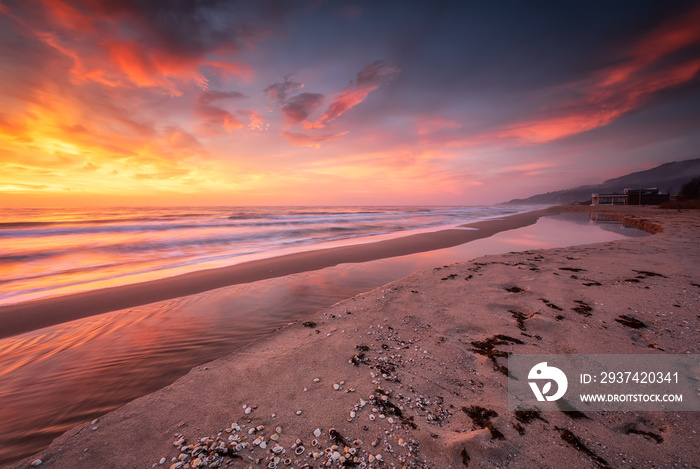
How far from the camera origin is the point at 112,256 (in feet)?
42.5

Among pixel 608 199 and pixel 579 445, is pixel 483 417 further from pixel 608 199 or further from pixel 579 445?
pixel 608 199

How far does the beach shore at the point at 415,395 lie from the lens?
7.19ft

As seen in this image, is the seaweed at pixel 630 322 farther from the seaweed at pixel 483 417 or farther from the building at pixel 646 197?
the building at pixel 646 197

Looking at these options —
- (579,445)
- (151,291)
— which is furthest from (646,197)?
(151,291)

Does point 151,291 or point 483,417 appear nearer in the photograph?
point 483,417

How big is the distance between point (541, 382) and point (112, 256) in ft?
58.8

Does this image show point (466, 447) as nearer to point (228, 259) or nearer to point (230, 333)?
point (230, 333)

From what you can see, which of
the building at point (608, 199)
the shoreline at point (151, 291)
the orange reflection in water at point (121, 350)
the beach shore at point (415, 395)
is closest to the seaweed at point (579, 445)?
the beach shore at point (415, 395)

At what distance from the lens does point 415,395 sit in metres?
2.81

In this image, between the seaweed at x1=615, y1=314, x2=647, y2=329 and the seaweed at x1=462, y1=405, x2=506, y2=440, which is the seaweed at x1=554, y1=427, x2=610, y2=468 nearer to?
the seaweed at x1=462, y1=405, x2=506, y2=440

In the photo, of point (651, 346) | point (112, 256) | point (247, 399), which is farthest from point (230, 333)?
point (112, 256)

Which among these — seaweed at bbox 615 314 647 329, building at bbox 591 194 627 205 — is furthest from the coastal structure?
seaweed at bbox 615 314 647 329

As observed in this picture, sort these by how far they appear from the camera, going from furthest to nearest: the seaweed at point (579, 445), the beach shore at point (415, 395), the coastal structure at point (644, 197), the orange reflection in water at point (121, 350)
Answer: the coastal structure at point (644, 197) → the orange reflection in water at point (121, 350) → the beach shore at point (415, 395) → the seaweed at point (579, 445)

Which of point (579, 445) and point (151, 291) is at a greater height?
point (151, 291)
